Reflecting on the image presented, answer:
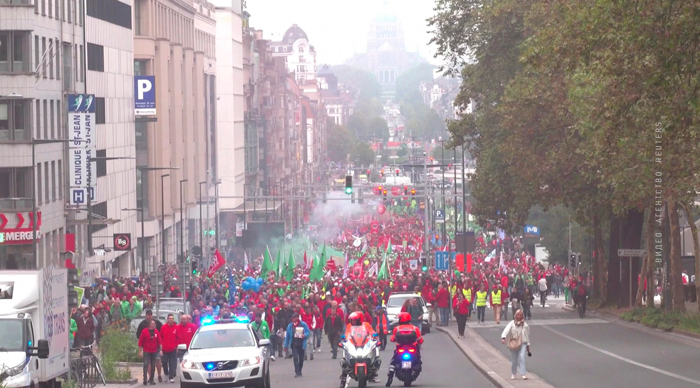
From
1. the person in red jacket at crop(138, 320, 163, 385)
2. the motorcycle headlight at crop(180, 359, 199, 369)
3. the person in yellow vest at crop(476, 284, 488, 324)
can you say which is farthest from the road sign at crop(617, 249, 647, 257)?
the motorcycle headlight at crop(180, 359, 199, 369)

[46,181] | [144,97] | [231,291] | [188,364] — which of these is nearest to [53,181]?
[46,181]

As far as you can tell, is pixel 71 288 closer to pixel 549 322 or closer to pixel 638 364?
pixel 638 364

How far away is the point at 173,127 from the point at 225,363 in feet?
215

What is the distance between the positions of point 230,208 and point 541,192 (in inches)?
2905

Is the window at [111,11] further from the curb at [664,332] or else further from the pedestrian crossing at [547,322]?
the curb at [664,332]

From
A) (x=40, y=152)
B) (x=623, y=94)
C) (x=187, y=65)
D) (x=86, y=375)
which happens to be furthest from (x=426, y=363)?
(x=187, y=65)

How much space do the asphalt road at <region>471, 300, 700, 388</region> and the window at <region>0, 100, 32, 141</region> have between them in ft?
64.7

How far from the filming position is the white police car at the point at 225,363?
23.4 meters

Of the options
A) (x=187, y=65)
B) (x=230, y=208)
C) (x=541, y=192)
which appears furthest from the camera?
(x=230, y=208)

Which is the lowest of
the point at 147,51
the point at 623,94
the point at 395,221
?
the point at 395,221

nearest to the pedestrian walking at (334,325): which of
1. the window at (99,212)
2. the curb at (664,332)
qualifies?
the curb at (664,332)

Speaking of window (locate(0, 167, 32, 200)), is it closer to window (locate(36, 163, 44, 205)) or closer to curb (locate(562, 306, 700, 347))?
window (locate(36, 163, 44, 205))

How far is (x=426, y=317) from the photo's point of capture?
40.7m

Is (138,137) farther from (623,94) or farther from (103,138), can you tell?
(623,94)
